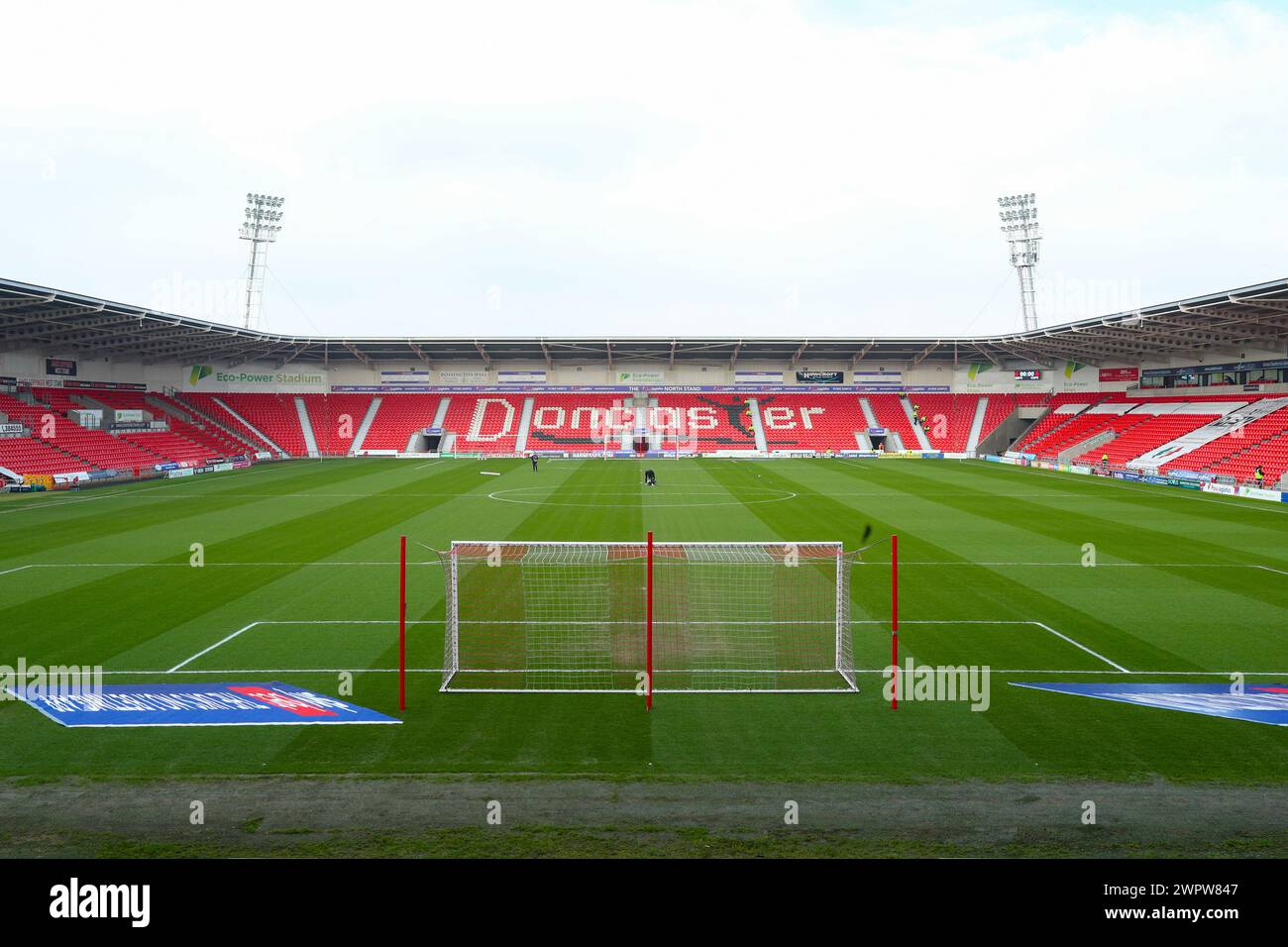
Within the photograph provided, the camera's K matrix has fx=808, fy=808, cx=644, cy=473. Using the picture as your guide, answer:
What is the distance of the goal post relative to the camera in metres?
11.5

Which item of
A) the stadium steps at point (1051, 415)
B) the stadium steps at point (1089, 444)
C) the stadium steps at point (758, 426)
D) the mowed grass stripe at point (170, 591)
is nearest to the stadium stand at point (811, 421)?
the stadium steps at point (758, 426)

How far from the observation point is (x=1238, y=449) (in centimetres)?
4078

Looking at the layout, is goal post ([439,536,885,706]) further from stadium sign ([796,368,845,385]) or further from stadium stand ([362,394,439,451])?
stadium sign ([796,368,845,385])

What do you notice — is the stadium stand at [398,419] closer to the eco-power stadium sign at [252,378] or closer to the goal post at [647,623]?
the eco-power stadium sign at [252,378]

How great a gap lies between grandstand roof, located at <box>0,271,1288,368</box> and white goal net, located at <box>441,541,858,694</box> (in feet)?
95.6

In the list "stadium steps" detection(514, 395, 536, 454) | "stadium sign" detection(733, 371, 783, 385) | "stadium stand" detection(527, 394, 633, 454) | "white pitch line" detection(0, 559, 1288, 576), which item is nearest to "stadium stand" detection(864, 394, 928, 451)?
"stadium sign" detection(733, 371, 783, 385)

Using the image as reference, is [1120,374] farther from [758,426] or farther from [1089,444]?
[758,426]

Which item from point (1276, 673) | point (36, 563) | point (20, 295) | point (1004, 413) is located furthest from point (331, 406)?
point (1276, 673)

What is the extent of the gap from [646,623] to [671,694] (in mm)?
2554

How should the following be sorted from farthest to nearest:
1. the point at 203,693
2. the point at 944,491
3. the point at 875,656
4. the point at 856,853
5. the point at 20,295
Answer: the point at 944,491 < the point at 20,295 < the point at 875,656 < the point at 203,693 < the point at 856,853

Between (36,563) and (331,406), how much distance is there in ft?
166

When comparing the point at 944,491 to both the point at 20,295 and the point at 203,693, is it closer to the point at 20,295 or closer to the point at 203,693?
the point at 203,693

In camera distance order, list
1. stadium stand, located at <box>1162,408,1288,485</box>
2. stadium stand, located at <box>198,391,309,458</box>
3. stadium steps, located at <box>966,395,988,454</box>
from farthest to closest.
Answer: stadium steps, located at <box>966,395,988,454</box> → stadium stand, located at <box>198,391,309,458</box> → stadium stand, located at <box>1162,408,1288,485</box>

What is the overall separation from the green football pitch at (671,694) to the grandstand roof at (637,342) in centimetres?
1164
